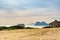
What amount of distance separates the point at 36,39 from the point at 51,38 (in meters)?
1.78

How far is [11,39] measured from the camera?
20.6m

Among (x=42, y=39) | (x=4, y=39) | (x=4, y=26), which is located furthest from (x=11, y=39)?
(x=4, y=26)

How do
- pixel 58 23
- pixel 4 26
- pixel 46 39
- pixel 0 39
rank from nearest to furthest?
1. pixel 46 39
2. pixel 0 39
3. pixel 4 26
4. pixel 58 23

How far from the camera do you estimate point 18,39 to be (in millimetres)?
20188

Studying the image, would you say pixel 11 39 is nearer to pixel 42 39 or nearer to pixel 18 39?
pixel 18 39

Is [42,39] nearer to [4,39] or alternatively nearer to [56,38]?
[56,38]

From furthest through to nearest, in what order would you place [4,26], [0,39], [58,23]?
[58,23]
[4,26]
[0,39]

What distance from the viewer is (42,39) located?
19.5 metres

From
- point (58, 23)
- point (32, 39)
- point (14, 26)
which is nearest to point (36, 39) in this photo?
point (32, 39)

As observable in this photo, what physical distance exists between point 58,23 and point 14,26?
12209 millimetres

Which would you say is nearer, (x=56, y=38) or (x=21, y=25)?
(x=56, y=38)

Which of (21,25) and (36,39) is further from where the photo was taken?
(21,25)

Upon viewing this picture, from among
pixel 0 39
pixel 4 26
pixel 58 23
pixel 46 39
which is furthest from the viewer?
pixel 58 23

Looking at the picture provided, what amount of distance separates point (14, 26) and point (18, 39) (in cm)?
1946
